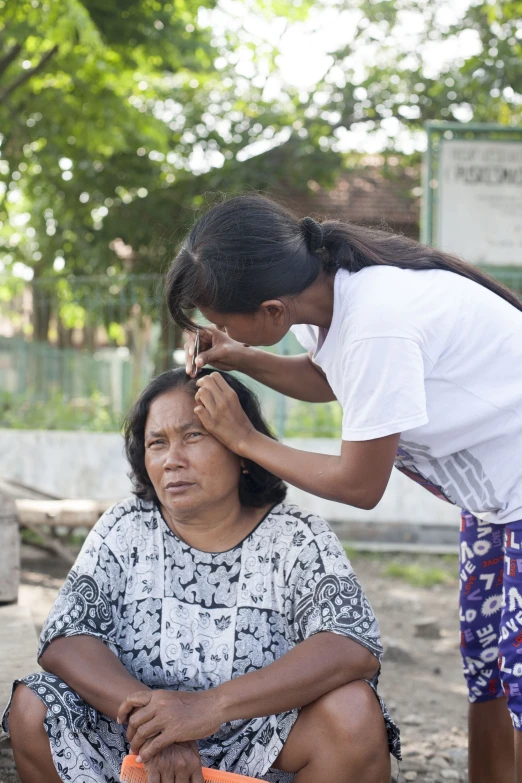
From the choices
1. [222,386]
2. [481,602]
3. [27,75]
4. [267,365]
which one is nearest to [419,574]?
[481,602]

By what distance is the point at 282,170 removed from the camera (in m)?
11.5

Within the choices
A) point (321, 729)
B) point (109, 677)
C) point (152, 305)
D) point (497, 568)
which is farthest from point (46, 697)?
point (152, 305)

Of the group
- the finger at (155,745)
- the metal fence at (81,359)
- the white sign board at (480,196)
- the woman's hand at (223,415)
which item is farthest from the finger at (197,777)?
A: the white sign board at (480,196)

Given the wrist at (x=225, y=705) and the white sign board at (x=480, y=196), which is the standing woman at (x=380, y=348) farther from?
the white sign board at (x=480, y=196)

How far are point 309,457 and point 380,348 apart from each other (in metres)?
0.34

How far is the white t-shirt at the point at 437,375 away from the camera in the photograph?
1.91 m

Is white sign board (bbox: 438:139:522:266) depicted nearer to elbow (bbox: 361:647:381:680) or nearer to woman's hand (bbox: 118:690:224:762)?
elbow (bbox: 361:647:381:680)

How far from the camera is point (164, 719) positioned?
2.03 metres

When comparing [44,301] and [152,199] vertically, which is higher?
[152,199]

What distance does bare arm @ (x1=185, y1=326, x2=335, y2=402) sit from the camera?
2527mm

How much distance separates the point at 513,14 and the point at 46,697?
20.9ft

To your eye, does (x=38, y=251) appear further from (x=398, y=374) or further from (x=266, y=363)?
(x=398, y=374)

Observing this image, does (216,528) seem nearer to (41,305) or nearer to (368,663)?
(368,663)

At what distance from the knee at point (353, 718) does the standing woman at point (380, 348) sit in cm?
33
